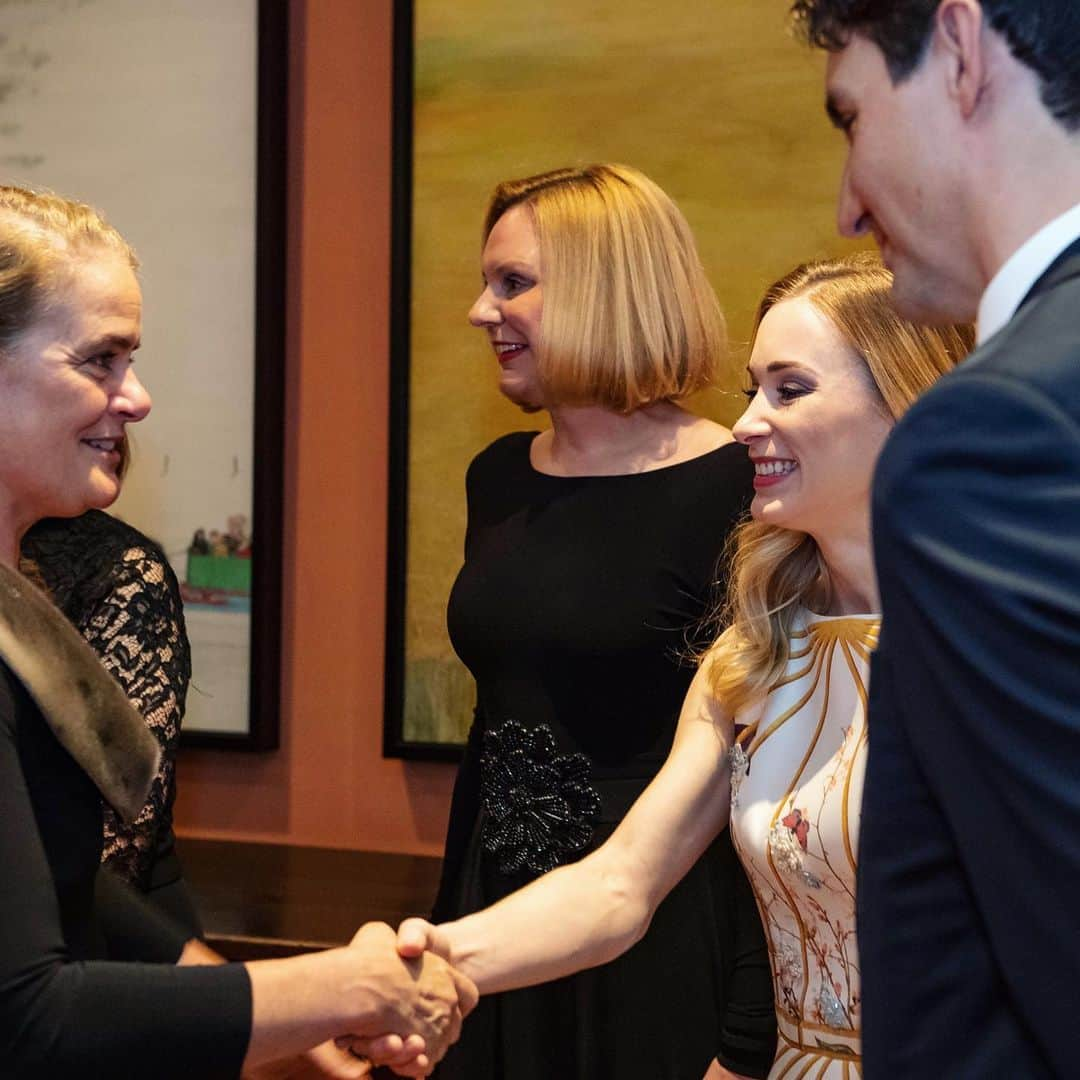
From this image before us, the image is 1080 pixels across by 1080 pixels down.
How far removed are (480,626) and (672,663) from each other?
1.11 feet

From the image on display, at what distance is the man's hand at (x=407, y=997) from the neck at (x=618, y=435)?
1045 millimetres

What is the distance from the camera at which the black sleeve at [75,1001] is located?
1398mm

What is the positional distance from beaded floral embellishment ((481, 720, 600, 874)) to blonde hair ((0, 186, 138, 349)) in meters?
1.08

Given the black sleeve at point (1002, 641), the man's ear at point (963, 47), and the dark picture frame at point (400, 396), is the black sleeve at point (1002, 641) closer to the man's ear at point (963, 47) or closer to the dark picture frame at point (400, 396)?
the man's ear at point (963, 47)

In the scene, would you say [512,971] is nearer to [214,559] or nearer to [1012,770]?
[1012,770]

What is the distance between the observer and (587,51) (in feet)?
10.3

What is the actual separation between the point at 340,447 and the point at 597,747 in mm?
1123

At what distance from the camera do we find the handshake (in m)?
1.68

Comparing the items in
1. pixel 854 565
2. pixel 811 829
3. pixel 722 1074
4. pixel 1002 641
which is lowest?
pixel 722 1074

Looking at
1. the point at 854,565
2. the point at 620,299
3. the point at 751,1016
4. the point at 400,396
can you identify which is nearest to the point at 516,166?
the point at 400,396

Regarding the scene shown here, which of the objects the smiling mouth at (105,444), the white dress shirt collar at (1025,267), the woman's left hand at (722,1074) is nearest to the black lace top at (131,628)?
the smiling mouth at (105,444)

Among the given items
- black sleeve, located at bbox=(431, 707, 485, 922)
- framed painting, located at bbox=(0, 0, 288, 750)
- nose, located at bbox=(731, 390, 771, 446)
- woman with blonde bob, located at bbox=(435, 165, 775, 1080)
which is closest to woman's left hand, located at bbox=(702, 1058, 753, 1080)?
woman with blonde bob, located at bbox=(435, 165, 775, 1080)

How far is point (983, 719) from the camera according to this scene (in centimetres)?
86

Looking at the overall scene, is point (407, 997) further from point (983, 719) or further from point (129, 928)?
point (983, 719)
